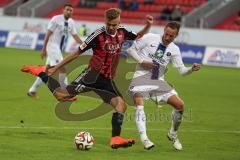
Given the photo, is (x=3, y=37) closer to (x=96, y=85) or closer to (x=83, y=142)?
(x=96, y=85)

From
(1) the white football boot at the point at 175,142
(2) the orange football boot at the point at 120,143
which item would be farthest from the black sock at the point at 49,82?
(1) the white football boot at the point at 175,142

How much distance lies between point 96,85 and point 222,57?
23451 mm

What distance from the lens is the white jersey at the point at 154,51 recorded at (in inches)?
461

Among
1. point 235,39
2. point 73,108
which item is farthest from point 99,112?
point 235,39

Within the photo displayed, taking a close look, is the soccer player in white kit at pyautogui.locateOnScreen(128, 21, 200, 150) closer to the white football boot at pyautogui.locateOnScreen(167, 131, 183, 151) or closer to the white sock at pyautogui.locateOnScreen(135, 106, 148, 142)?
the white football boot at pyautogui.locateOnScreen(167, 131, 183, 151)

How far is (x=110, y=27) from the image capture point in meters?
11.1

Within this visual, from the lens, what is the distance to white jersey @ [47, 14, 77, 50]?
18.5m

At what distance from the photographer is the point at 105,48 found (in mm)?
11297

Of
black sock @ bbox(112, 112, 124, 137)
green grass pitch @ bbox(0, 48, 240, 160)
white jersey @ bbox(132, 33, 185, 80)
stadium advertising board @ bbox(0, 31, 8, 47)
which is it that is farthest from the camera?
stadium advertising board @ bbox(0, 31, 8, 47)

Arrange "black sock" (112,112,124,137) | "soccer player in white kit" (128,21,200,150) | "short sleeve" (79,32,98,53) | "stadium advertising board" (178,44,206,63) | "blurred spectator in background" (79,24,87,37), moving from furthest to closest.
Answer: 1. "blurred spectator in background" (79,24,87,37)
2. "stadium advertising board" (178,44,206,63)
3. "soccer player in white kit" (128,21,200,150)
4. "short sleeve" (79,32,98,53)
5. "black sock" (112,112,124,137)

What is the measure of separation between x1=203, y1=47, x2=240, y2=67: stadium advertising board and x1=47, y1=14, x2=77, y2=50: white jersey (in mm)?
16176

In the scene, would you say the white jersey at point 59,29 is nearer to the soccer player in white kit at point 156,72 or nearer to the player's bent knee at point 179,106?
the soccer player in white kit at point 156,72

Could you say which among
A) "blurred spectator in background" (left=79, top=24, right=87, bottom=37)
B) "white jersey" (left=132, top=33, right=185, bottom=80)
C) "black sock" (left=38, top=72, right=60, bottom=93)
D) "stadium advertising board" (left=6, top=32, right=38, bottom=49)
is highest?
"white jersey" (left=132, top=33, right=185, bottom=80)

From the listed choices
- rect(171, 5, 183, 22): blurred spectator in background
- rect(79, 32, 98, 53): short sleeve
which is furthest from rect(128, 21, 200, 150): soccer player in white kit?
rect(171, 5, 183, 22): blurred spectator in background
